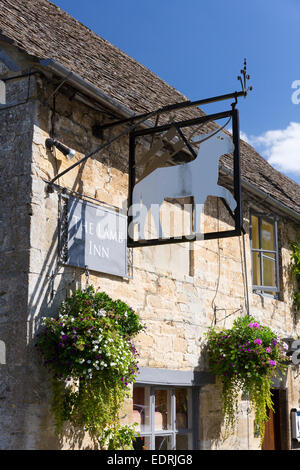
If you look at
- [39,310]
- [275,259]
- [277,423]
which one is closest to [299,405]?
[277,423]

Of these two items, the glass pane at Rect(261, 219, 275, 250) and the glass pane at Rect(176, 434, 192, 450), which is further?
the glass pane at Rect(261, 219, 275, 250)

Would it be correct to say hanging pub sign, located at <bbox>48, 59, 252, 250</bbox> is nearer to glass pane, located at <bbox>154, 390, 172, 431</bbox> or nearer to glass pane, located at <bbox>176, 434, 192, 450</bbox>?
glass pane, located at <bbox>154, 390, 172, 431</bbox>

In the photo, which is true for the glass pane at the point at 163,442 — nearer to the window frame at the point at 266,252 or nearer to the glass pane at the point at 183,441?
the glass pane at the point at 183,441

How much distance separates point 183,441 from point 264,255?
334cm

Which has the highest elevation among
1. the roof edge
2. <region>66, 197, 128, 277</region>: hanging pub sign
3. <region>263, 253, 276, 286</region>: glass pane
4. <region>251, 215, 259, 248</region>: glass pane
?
the roof edge

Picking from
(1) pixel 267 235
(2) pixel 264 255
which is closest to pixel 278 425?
(2) pixel 264 255

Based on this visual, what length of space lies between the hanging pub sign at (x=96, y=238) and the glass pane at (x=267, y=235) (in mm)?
3558

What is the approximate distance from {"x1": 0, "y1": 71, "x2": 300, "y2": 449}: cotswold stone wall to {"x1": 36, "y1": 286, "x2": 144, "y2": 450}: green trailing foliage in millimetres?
138

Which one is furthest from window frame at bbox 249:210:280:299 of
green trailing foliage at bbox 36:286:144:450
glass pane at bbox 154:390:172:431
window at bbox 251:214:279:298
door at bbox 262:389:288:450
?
green trailing foliage at bbox 36:286:144:450

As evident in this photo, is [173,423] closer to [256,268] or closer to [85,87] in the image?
[256,268]

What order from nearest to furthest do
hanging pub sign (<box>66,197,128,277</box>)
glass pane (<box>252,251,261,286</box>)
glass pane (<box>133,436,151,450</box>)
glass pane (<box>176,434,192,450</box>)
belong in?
hanging pub sign (<box>66,197,128,277</box>) < glass pane (<box>133,436,151,450</box>) < glass pane (<box>176,434,192,450</box>) < glass pane (<box>252,251,261,286</box>)

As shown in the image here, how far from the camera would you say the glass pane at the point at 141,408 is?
6918mm

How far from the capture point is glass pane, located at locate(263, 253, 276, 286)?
9809 millimetres

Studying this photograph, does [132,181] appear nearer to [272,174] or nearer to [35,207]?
[35,207]
